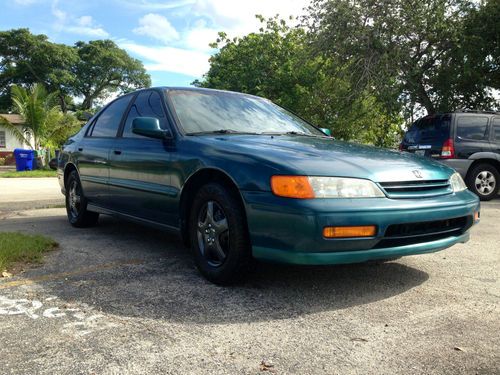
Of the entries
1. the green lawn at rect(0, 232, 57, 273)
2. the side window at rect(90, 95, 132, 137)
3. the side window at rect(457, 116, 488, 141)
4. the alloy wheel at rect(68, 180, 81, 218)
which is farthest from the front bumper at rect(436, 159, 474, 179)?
the green lawn at rect(0, 232, 57, 273)

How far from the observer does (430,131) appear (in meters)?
9.55

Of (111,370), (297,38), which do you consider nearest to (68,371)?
(111,370)

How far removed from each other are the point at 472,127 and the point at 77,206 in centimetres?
743

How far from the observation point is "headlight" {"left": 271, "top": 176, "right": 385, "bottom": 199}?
300 centimetres

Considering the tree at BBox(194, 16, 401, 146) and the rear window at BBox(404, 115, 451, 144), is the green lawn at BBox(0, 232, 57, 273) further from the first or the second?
the tree at BBox(194, 16, 401, 146)

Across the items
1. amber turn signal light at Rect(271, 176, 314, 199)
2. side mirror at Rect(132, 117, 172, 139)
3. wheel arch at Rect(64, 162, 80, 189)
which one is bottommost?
wheel arch at Rect(64, 162, 80, 189)

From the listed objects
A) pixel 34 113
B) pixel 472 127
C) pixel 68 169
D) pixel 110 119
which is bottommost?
pixel 68 169

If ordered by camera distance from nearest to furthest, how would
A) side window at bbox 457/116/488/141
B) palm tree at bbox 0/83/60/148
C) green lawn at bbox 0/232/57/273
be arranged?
1. green lawn at bbox 0/232/57/273
2. side window at bbox 457/116/488/141
3. palm tree at bbox 0/83/60/148

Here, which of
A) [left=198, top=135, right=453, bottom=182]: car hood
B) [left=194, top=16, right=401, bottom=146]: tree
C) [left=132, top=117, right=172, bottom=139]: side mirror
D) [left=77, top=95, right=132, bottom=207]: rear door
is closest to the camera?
[left=198, top=135, right=453, bottom=182]: car hood

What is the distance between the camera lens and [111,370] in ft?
7.36

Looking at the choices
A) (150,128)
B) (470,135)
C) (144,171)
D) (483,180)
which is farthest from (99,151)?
(483,180)

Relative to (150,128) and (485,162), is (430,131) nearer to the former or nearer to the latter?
(485,162)

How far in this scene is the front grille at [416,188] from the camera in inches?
125

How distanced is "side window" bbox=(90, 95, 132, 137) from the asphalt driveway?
1.43 metres
